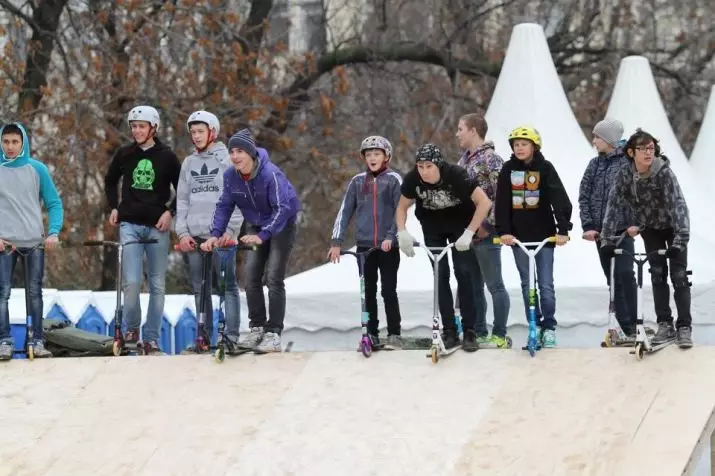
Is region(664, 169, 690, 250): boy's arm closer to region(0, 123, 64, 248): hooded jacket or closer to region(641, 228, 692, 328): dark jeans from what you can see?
region(641, 228, 692, 328): dark jeans

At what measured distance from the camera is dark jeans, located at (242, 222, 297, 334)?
1241cm

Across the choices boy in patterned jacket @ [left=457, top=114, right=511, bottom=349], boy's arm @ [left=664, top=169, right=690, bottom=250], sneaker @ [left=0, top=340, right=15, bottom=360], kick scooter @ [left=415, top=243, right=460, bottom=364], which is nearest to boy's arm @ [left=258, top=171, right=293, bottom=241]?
kick scooter @ [left=415, top=243, right=460, bottom=364]

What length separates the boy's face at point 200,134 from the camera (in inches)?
503

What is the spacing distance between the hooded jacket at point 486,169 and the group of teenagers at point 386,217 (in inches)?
0.4

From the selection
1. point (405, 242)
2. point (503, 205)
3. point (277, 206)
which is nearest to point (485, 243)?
point (503, 205)

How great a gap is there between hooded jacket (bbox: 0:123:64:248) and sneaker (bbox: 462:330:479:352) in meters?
3.35

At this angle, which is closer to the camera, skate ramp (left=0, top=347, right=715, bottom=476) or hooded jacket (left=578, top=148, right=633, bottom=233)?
skate ramp (left=0, top=347, right=715, bottom=476)

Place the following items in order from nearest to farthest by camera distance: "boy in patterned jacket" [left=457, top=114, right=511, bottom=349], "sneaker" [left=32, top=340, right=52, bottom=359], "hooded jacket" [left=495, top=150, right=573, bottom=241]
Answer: "hooded jacket" [left=495, top=150, right=573, bottom=241] → "boy in patterned jacket" [left=457, top=114, right=511, bottom=349] → "sneaker" [left=32, top=340, right=52, bottom=359]

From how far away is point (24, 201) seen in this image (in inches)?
510

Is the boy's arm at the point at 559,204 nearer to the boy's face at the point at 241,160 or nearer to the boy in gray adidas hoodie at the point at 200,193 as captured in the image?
the boy's face at the point at 241,160

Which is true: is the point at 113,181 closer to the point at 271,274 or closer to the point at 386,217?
the point at 271,274

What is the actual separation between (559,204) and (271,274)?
2272mm

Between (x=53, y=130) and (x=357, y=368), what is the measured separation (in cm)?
1307

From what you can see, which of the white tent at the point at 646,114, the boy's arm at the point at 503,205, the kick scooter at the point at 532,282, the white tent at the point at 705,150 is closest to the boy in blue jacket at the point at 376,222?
the boy's arm at the point at 503,205
